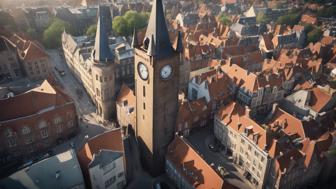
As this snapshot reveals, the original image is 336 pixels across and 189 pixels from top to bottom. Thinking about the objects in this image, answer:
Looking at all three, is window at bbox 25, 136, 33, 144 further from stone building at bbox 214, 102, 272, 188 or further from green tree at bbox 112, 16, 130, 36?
green tree at bbox 112, 16, 130, 36

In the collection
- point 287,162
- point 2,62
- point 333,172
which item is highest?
point 2,62

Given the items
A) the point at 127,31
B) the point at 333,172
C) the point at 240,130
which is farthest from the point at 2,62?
the point at 333,172

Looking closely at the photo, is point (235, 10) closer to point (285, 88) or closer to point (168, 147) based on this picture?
point (285, 88)

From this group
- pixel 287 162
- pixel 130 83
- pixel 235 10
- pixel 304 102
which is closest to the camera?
pixel 287 162

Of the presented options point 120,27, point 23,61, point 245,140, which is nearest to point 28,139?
point 23,61

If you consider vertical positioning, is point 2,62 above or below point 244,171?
above

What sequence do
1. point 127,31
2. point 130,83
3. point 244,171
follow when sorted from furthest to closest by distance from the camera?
point 127,31 < point 130,83 < point 244,171

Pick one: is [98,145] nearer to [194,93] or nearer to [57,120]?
[57,120]
